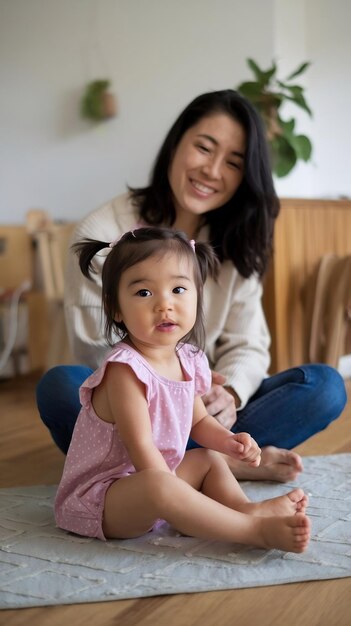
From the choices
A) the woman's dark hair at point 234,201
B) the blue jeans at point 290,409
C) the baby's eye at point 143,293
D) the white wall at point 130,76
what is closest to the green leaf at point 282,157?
the white wall at point 130,76

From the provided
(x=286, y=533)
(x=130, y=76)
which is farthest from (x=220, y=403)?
(x=130, y=76)

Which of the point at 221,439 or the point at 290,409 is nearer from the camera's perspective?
the point at 221,439

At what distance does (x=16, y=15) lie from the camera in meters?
3.40

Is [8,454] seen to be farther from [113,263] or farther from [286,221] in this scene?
[286,221]

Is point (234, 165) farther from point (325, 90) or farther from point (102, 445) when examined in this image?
point (325, 90)

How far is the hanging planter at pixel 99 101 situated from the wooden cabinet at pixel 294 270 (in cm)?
124

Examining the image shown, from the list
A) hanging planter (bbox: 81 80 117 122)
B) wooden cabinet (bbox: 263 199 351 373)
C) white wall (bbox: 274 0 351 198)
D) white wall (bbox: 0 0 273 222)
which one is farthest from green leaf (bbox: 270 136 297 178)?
hanging planter (bbox: 81 80 117 122)

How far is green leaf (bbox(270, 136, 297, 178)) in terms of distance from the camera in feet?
8.20

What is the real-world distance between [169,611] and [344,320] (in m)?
1.69

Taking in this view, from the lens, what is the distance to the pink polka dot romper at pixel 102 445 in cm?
107

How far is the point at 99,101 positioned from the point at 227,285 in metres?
1.99

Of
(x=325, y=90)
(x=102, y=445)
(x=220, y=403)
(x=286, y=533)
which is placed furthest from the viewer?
(x=325, y=90)

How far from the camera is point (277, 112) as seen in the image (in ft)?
8.11

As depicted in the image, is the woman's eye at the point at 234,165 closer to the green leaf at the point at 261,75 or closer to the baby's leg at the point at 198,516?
the baby's leg at the point at 198,516
